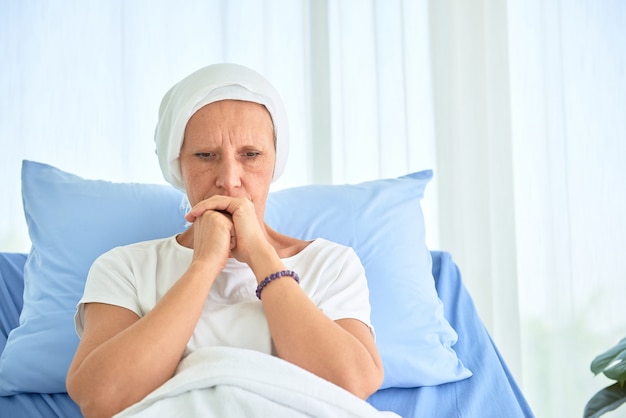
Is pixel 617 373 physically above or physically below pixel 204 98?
below

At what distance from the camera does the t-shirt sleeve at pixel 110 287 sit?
141 centimetres

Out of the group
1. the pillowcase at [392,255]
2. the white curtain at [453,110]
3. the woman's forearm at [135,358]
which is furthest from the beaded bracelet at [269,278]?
the white curtain at [453,110]

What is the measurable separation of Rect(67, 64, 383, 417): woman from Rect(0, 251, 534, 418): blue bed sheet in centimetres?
30

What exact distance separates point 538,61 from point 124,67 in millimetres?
1441

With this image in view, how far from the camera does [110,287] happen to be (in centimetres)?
143

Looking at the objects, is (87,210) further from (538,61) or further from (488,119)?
(538,61)

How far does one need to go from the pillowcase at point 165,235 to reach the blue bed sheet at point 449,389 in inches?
1.1

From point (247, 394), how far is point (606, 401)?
133 centimetres

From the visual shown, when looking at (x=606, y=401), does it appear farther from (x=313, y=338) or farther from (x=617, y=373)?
(x=313, y=338)

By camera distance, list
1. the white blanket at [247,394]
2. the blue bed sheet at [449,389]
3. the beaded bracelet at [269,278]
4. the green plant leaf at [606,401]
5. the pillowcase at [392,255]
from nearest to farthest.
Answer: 1. the white blanket at [247,394]
2. the beaded bracelet at [269,278]
3. the blue bed sheet at [449,389]
4. the pillowcase at [392,255]
5. the green plant leaf at [606,401]

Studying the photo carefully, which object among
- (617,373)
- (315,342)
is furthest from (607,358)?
(315,342)

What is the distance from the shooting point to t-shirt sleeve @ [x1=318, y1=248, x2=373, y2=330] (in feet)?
4.73

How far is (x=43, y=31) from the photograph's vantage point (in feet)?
8.25

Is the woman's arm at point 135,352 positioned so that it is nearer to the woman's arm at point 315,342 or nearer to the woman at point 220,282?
the woman at point 220,282
